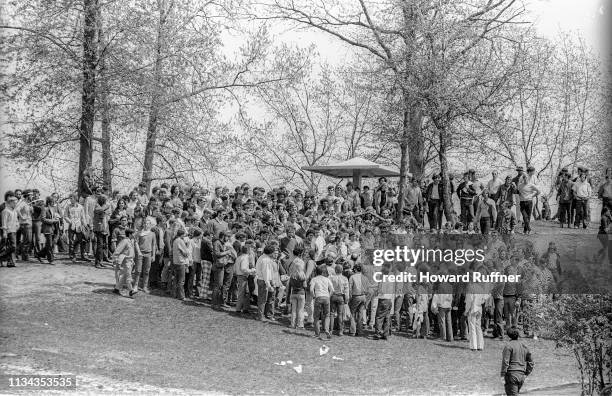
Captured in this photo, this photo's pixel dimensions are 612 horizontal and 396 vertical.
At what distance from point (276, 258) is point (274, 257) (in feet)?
0.50

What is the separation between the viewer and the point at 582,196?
26797 mm

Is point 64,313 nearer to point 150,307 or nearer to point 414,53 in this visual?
point 150,307

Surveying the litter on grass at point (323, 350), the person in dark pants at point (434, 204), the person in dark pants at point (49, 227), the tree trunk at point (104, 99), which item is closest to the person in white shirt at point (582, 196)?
the person in dark pants at point (434, 204)

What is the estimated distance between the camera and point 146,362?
52.2 feet

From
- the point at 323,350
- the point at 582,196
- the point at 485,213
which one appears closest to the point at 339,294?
the point at 323,350

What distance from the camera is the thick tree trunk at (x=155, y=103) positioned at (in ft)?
86.5

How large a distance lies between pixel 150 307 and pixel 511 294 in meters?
9.22

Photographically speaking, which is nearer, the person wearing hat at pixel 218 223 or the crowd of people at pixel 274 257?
the crowd of people at pixel 274 257

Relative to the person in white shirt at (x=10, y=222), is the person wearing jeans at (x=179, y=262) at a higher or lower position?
lower

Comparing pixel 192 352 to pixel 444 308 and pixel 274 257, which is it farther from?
pixel 444 308

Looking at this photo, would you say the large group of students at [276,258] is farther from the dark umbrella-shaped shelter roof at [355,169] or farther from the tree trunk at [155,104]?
the tree trunk at [155,104]

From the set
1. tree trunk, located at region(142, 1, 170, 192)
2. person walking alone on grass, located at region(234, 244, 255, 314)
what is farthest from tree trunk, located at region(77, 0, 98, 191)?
person walking alone on grass, located at region(234, 244, 255, 314)
